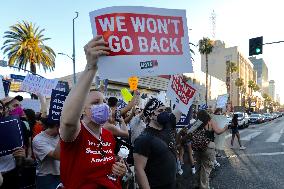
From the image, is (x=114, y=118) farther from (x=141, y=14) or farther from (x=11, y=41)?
(x=11, y=41)

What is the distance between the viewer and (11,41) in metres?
34.9

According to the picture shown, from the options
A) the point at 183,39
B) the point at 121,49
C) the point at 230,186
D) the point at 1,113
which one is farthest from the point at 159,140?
the point at 230,186

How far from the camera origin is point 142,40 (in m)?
3.09

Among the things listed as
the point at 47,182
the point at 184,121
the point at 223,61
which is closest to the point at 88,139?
the point at 47,182

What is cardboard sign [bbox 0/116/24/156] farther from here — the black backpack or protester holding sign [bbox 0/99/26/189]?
the black backpack

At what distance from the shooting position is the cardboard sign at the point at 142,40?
281 centimetres

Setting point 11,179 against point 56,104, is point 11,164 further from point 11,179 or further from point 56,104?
point 56,104

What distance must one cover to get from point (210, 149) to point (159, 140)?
3.96m

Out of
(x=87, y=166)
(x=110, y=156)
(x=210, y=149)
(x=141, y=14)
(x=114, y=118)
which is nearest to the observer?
(x=87, y=166)

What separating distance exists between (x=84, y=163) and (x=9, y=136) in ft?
6.16

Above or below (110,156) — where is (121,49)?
above

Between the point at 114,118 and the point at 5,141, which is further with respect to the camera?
the point at 114,118

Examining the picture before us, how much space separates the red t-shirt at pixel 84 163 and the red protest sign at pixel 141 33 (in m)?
0.67

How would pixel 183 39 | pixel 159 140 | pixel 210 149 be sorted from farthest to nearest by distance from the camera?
pixel 210 149 → pixel 159 140 → pixel 183 39
